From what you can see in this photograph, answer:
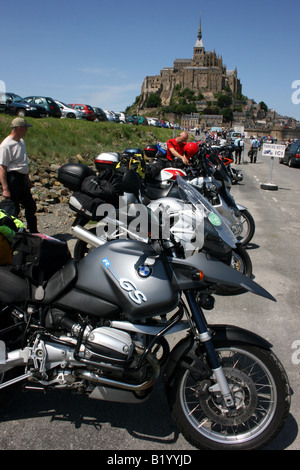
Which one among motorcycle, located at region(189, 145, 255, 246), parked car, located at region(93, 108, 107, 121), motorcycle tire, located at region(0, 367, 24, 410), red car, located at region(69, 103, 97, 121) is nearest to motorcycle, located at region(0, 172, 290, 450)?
motorcycle tire, located at region(0, 367, 24, 410)

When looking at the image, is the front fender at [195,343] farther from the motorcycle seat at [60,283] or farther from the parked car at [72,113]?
the parked car at [72,113]

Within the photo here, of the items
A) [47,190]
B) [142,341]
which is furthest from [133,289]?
[47,190]

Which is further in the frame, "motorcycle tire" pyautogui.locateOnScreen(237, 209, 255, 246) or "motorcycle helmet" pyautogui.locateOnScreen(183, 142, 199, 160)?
"motorcycle helmet" pyautogui.locateOnScreen(183, 142, 199, 160)

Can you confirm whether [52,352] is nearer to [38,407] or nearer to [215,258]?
[38,407]

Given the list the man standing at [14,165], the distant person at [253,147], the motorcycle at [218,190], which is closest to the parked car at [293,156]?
the distant person at [253,147]

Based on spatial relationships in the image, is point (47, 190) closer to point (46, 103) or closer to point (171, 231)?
point (171, 231)

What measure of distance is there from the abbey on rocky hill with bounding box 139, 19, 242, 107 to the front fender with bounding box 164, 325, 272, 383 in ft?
500

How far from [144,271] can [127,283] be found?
0.12 metres

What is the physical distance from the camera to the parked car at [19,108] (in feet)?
66.6

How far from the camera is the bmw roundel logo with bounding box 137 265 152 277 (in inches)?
86.9

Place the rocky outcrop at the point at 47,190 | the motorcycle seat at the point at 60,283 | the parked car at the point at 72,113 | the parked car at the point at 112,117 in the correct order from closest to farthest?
the motorcycle seat at the point at 60,283, the rocky outcrop at the point at 47,190, the parked car at the point at 72,113, the parked car at the point at 112,117

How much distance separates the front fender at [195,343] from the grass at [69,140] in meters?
9.44

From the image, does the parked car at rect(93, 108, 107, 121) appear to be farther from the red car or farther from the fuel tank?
the fuel tank

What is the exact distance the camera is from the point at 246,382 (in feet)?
7.64
